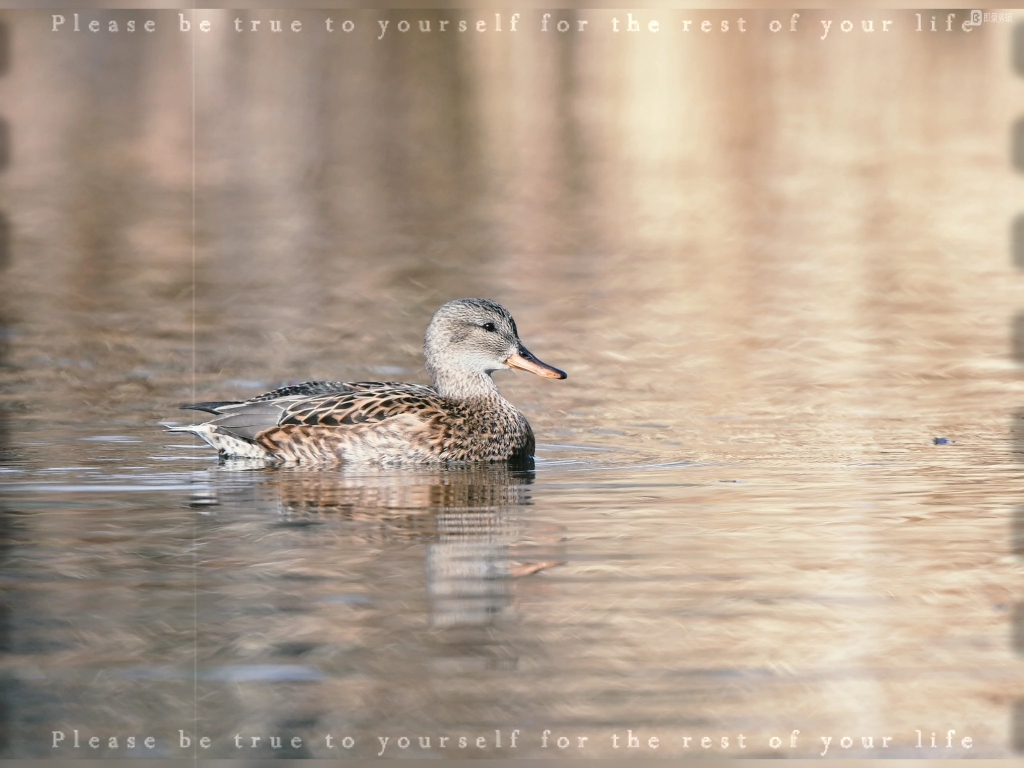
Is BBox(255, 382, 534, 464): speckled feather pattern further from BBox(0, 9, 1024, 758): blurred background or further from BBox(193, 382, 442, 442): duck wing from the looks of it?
BBox(0, 9, 1024, 758): blurred background

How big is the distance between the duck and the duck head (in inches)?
6.8

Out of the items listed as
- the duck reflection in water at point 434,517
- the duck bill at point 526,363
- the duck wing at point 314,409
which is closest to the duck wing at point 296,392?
the duck wing at point 314,409

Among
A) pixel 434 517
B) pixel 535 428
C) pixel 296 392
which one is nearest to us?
pixel 434 517

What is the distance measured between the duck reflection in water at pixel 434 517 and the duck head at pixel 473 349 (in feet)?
2.60

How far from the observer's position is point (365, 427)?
10.5 m

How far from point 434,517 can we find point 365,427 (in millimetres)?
1806

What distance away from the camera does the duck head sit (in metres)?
11.3

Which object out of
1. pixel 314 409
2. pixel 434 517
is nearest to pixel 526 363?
pixel 314 409

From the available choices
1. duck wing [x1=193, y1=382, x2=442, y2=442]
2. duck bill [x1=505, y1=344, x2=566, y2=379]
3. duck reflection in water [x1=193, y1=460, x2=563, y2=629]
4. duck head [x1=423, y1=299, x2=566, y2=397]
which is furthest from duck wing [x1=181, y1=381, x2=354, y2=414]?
duck bill [x1=505, y1=344, x2=566, y2=379]

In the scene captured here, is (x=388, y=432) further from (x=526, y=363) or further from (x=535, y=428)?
(x=535, y=428)

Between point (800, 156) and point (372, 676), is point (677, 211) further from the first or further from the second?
point (372, 676)

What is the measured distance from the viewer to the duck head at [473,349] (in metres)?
11.3

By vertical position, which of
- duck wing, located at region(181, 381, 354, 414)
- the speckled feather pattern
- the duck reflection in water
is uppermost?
duck wing, located at region(181, 381, 354, 414)

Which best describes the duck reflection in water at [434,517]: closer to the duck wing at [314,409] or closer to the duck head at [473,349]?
the duck wing at [314,409]
